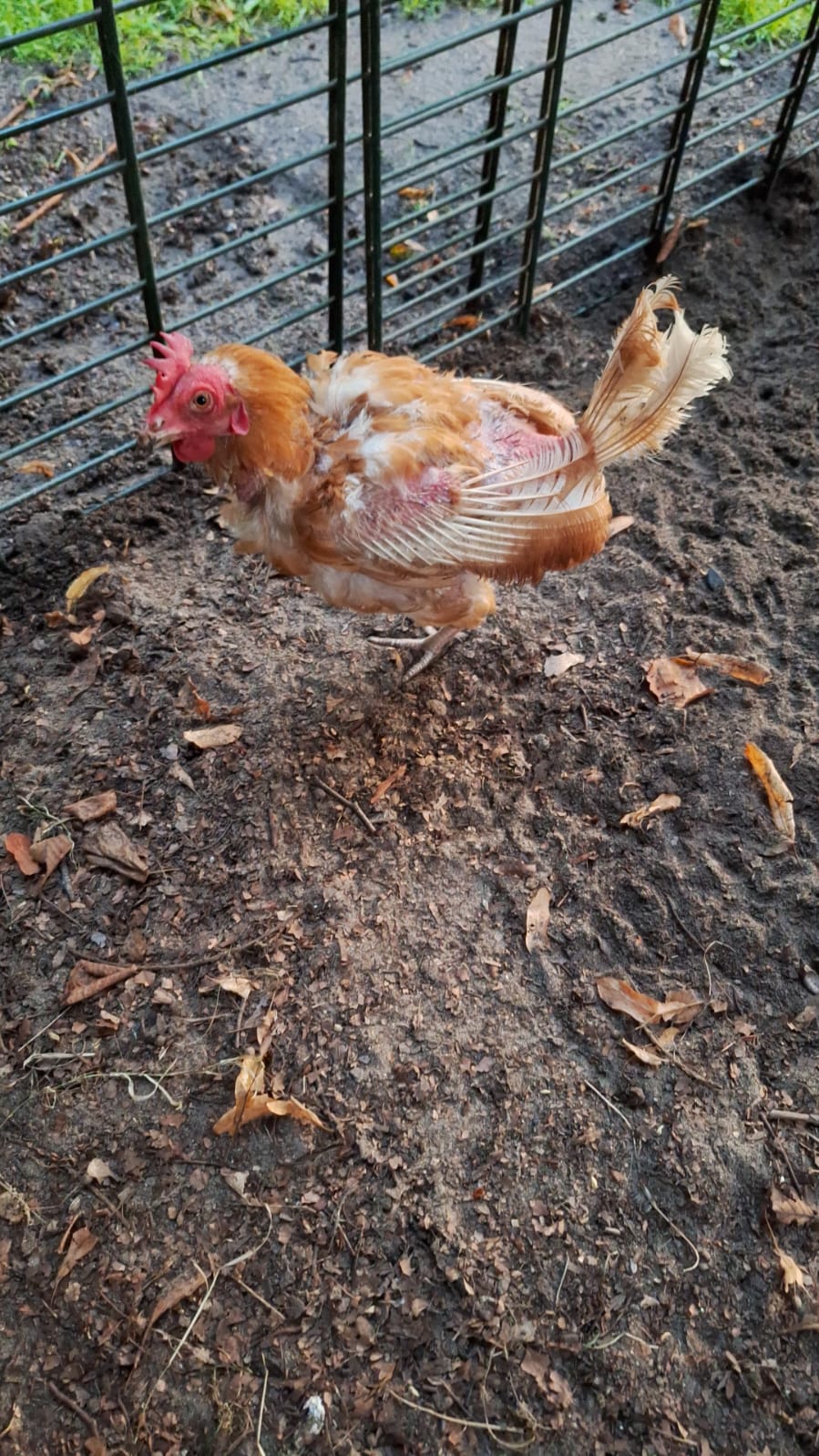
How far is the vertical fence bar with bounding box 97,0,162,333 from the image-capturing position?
3.55 meters

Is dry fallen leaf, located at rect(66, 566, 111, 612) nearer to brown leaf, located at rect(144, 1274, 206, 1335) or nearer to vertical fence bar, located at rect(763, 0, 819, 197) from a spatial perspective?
brown leaf, located at rect(144, 1274, 206, 1335)

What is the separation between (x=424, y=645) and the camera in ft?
13.8

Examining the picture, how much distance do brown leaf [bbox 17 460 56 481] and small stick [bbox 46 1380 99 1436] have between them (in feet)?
12.4

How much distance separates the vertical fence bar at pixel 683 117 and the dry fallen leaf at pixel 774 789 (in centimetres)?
370

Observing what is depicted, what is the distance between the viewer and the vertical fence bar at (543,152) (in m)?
4.68

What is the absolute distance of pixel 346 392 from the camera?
355 cm

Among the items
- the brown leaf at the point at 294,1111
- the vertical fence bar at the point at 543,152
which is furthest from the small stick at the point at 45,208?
the brown leaf at the point at 294,1111

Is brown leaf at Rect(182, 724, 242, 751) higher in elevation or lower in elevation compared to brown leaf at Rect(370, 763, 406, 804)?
higher

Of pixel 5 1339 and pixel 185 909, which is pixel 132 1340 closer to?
pixel 5 1339

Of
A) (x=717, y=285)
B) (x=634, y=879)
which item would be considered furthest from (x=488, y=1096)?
(x=717, y=285)

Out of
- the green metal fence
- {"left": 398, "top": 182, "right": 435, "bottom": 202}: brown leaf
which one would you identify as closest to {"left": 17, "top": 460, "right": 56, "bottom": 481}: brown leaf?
the green metal fence

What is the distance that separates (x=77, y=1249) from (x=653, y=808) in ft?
7.91

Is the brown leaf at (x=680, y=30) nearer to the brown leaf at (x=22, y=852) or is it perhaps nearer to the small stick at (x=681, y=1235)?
the brown leaf at (x=22, y=852)

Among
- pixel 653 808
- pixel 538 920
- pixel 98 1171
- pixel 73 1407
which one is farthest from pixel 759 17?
pixel 73 1407
